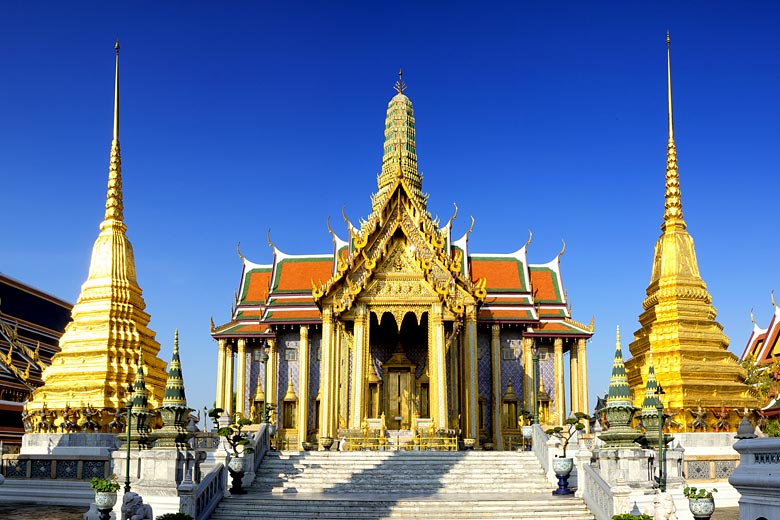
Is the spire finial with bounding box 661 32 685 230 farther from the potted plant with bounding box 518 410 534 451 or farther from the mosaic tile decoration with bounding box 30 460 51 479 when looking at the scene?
the mosaic tile decoration with bounding box 30 460 51 479

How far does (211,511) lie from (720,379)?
17.7m

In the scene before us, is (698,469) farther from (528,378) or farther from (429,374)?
(528,378)

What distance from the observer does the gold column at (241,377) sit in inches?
1464

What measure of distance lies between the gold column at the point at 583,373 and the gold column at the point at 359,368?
970cm

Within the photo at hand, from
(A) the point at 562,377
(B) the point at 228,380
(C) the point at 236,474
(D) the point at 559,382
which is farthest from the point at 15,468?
(A) the point at 562,377

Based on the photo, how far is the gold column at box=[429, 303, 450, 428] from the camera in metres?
30.9

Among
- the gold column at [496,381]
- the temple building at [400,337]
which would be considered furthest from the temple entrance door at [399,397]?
the gold column at [496,381]

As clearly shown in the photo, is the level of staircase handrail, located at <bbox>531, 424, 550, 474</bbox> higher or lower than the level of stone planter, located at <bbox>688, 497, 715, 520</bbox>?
higher

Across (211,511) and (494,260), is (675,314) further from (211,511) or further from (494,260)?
(211,511)

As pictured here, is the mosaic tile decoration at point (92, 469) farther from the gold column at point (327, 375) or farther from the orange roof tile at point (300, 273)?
the orange roof tile at point (300, 273)

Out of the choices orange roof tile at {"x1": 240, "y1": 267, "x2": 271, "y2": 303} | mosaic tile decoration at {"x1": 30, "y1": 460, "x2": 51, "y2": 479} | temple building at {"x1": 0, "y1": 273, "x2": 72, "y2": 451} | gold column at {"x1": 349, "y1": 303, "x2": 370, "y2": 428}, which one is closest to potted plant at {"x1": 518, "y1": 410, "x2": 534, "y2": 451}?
gold column at {"x1": 349, "y1": 303, "x2": 370, "y2": 428}

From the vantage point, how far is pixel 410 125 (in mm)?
48406

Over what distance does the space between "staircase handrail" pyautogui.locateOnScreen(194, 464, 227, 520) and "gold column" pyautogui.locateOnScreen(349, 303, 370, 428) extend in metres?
9.32

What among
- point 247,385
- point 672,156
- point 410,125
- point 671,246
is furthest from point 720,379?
point 410,125
